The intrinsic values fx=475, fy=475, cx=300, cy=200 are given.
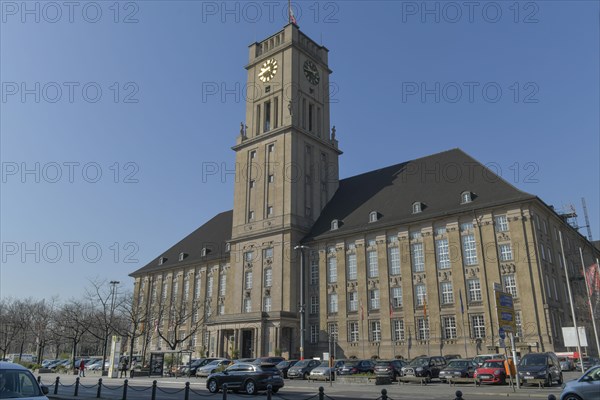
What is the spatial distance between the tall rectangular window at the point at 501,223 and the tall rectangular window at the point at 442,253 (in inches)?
199

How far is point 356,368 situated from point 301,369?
4121 millimetres

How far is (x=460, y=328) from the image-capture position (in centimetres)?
4325

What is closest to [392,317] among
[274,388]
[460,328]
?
[460,328]

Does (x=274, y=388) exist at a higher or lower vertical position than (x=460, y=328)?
lower

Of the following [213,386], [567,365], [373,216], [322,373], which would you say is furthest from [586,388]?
[373,216]

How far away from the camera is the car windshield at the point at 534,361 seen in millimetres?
26147

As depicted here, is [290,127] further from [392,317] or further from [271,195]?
[392,317]

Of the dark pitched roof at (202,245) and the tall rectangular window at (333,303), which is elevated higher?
the dark pitched roof at (202,245)

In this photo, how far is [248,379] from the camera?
2388 centimetres

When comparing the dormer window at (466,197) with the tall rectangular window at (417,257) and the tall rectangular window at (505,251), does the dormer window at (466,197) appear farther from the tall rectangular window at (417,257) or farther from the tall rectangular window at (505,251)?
the tall rectangular window at (417,257)

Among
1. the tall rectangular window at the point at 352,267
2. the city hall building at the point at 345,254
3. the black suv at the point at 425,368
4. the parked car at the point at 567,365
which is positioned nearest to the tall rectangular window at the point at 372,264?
the city hall building at the point at 345,254

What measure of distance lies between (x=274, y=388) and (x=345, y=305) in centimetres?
2807

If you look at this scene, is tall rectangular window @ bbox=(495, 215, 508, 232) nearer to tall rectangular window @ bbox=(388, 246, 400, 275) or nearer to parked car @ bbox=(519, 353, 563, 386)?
tall rectangular window @ bbox=(388, 246, 400, 275)

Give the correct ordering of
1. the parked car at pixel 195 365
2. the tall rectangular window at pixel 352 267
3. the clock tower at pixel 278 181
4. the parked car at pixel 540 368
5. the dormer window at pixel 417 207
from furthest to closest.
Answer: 1. the clock tower at pixel 278 181
2. the tall rectangular window at pixel 352 267
3. the dormer window at pixel 417 207
4. the parked car at pixel 195 365
5. the parked car at pixel 540 368
